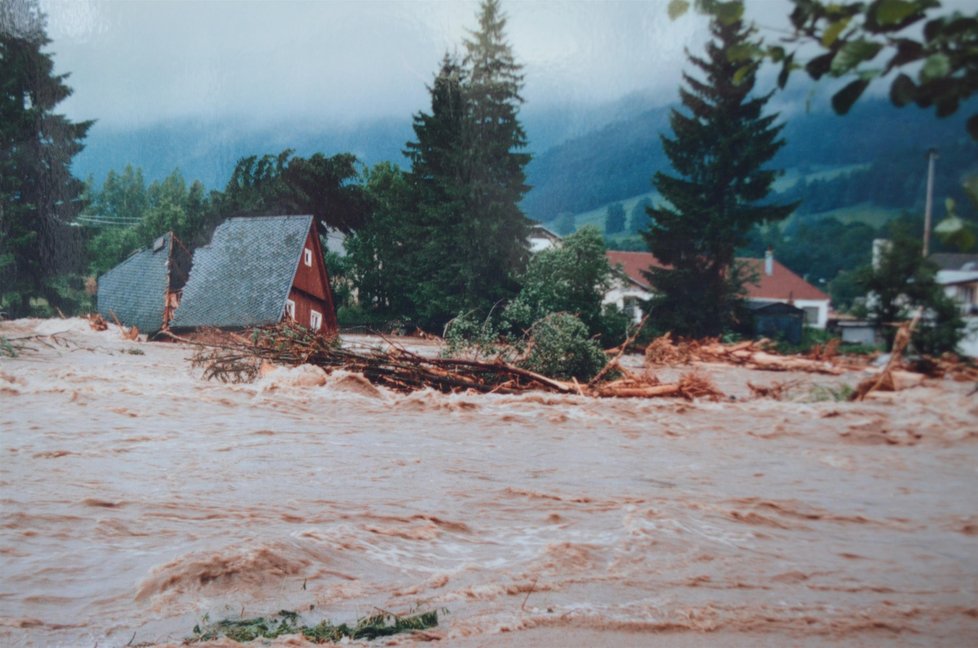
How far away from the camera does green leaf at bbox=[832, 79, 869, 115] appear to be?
1278 millimetres

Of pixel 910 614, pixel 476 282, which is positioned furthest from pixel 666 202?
pixel 910 614

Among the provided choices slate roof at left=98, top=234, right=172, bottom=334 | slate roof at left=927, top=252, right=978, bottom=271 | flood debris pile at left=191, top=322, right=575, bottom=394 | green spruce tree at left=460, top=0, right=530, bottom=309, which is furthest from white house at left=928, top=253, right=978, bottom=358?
slate roof at left=98, top=234, right=172, bottom=334

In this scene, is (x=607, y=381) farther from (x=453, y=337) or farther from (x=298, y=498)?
(x=298, y=498)

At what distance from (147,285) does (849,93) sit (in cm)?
338

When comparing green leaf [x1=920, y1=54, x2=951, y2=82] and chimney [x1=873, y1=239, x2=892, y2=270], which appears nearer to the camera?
green leaf [x1=920, y1=54, x2=951, y2=82]

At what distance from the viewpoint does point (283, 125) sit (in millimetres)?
3396

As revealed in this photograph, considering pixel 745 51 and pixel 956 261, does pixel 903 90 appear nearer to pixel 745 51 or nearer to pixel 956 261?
pixel 745 51

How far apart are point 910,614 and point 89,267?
149 inches

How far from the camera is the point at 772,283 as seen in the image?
9.46 ft

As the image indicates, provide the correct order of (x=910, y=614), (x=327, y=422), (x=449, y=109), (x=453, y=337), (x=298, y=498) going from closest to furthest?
(x=910, y=614) < (x=298, y=498) < (x=449, y=109) < (x=453, y=337) < (x=327, y=422)

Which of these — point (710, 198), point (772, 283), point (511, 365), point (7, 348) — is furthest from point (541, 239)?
point (7, 348)

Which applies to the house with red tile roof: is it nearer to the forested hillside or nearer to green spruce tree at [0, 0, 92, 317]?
the forested hillside

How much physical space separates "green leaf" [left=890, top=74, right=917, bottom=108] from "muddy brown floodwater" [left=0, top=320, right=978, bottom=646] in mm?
1401

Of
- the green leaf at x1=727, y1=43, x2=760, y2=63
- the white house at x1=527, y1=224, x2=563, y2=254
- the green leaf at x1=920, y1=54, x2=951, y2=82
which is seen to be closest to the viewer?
the green leaf at x1=920, y1=54, x2=951, y2=82
